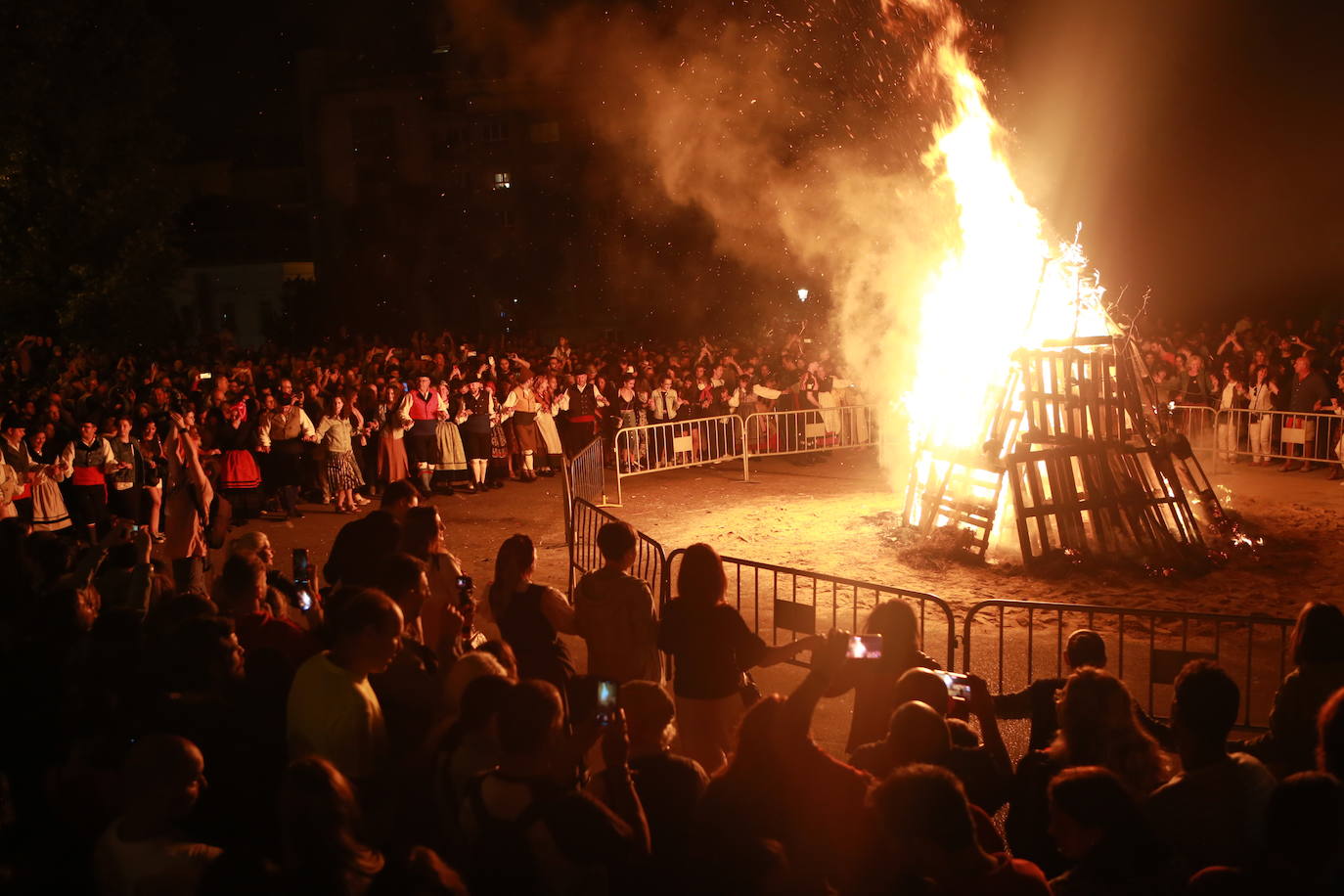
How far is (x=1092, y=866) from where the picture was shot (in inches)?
135

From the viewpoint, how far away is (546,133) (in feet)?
153

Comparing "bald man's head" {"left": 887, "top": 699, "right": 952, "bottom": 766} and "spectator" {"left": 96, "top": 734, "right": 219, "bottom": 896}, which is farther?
"bald man's head" {"left": 887, "top": 699, "right": 952, "bottom": 766}

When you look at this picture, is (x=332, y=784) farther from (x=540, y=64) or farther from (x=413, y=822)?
(x=540, y=64)

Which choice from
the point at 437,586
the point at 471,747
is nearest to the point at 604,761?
the point at 471,747

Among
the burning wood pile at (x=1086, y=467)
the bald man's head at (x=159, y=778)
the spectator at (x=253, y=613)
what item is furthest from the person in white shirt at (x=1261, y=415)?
the bald man's head at (x=159, y=778)

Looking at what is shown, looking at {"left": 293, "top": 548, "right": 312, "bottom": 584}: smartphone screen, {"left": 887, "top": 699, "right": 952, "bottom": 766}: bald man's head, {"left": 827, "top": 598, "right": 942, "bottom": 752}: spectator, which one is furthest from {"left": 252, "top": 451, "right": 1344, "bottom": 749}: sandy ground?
{"left": 293, "top": 548, "right": 312, "bottom": 584}: smartphone screen

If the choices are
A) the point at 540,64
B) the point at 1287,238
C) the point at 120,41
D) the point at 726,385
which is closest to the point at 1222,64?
the point at 1287,238

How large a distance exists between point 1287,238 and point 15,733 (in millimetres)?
29611

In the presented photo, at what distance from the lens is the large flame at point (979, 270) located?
13.4m

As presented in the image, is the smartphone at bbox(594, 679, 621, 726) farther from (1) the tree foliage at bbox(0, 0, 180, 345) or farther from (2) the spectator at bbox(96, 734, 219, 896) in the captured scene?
(1) the tree foliage at bbox(0, 0, 180, 345)

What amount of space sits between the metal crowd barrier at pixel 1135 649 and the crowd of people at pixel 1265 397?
22.9 ft

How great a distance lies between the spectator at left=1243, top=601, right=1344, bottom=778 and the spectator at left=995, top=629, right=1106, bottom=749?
73 cm

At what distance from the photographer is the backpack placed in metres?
3.46

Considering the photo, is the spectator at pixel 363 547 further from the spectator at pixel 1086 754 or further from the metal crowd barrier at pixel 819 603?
the spectator at pixel 1086 754
